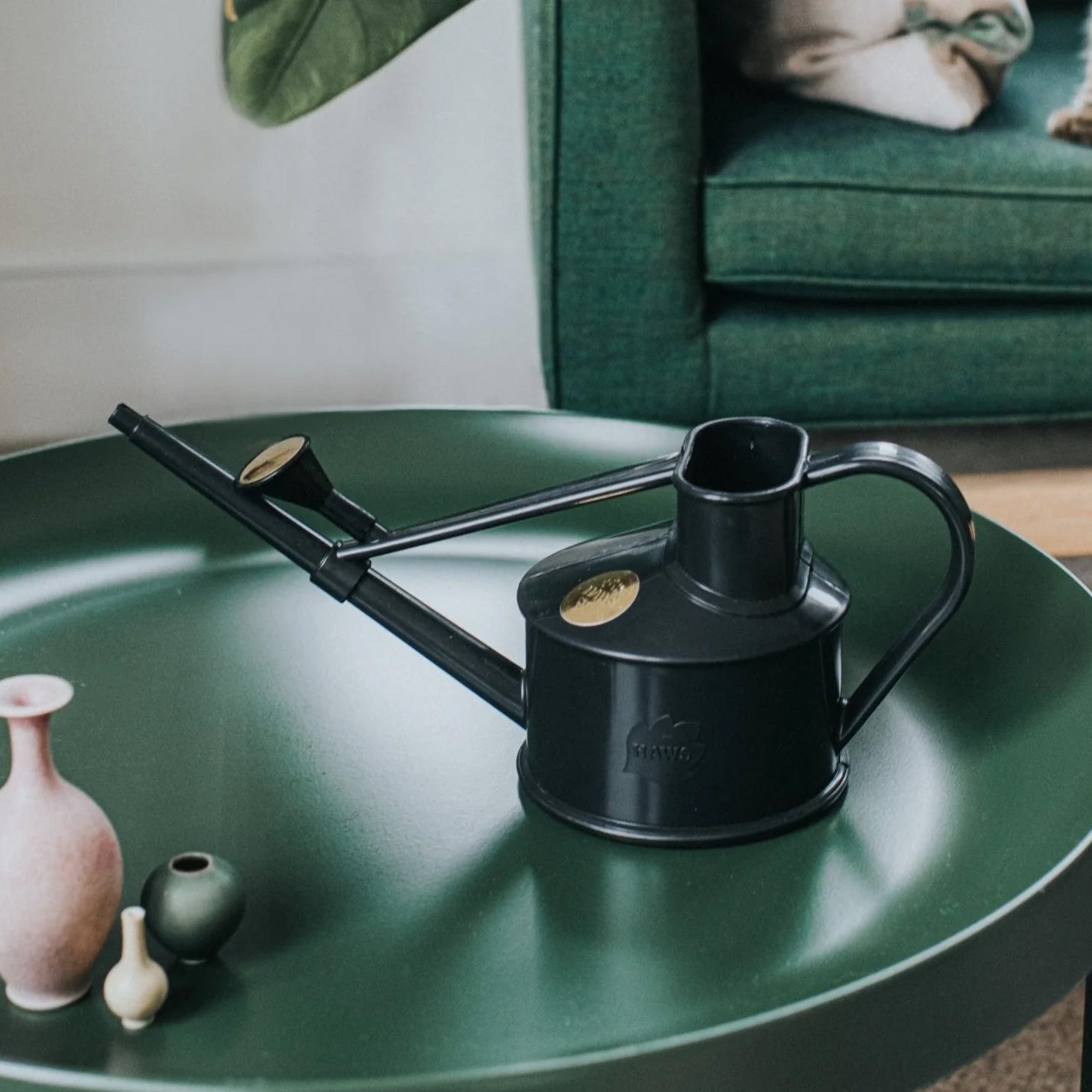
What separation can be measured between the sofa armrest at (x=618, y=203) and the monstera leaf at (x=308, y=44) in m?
0.16

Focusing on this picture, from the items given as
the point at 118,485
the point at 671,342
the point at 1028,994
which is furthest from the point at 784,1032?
the point at 671,342

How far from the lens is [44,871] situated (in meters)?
0.56

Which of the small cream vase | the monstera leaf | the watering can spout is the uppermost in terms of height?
the monstera leaf

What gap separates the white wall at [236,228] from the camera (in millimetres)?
2439

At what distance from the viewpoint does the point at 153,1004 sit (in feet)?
1.81

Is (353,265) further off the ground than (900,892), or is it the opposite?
(900,892)

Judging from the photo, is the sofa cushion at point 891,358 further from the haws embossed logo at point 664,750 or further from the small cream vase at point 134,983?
the small cream vase at point 134,983

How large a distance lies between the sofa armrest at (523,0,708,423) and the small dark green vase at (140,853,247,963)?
51.5 inches

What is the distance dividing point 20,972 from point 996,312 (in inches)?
64.1

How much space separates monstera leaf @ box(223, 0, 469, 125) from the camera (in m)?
1.70

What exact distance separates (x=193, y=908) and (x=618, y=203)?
1.33 meters

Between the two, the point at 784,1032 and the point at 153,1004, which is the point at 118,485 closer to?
the point at 153,1004

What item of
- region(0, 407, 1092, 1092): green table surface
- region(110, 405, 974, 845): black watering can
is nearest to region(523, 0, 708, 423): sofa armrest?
region(0, 407, 1092, 1092): green table surface

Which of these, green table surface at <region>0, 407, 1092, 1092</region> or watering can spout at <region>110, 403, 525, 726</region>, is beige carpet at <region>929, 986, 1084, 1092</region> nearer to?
green table surface at <region>0, 407, 1092, 1092</region>
